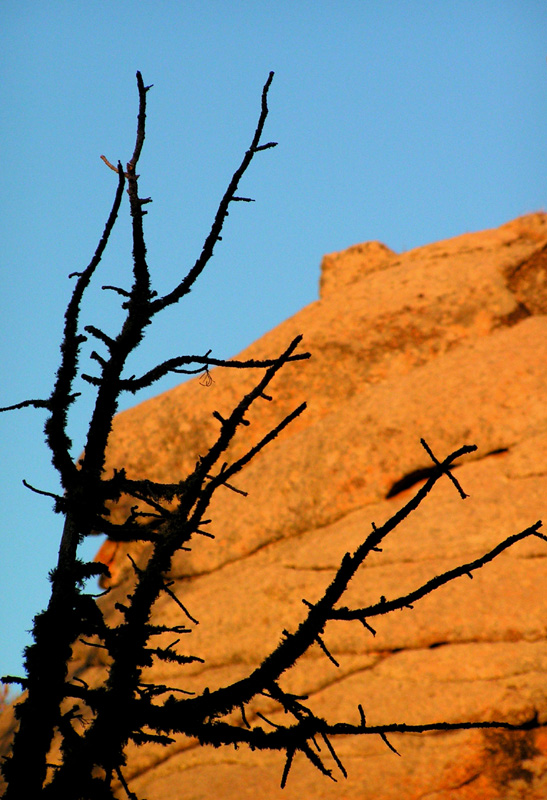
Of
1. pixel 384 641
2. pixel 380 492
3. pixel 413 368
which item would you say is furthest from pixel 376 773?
pixel 413 368

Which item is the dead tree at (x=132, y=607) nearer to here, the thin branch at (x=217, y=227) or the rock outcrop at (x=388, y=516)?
the thin branch at (x=217, y=227)

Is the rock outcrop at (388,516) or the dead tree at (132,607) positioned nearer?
the dead tree at (132,607)

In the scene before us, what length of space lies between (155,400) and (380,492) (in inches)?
250

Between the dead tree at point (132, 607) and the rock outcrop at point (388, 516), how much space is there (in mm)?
4332

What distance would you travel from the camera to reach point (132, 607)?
2904mm

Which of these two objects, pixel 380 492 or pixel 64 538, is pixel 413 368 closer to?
pixel 380 492

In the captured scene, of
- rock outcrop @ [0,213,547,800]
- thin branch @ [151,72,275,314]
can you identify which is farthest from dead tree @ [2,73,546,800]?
rock outcrop @ [0,213,547,800]

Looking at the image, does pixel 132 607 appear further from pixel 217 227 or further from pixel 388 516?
pixel 388 516

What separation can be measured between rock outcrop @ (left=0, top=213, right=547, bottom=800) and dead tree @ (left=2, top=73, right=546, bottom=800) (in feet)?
14.2

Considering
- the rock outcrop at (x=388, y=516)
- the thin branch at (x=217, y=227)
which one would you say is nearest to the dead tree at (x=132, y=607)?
the thin branch at (x=217, y=227)

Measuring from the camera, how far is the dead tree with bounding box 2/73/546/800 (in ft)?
8.48

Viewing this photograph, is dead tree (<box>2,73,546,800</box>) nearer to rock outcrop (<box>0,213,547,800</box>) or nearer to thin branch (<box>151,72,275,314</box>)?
thin branch (<box>151,72,275,314</box>)

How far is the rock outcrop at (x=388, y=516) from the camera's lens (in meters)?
7.07

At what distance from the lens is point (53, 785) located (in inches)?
109
